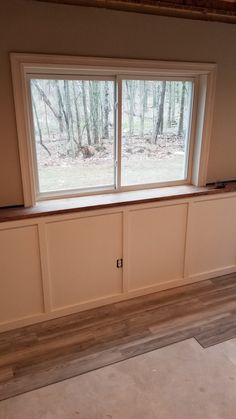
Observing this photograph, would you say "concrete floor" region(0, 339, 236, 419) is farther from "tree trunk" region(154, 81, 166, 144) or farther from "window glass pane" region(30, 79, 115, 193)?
"tree trunk" region(154, 81, 166, 144)

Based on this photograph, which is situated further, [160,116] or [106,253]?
[160,116]

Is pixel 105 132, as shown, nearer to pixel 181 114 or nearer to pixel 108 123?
pixel 108 123

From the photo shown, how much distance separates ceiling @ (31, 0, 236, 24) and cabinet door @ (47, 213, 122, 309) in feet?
4.95

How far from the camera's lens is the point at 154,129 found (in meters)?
2.78

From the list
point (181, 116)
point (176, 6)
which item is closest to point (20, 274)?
point (181, 116)

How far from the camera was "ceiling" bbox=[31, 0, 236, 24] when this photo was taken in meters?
2.09

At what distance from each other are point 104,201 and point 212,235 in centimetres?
121

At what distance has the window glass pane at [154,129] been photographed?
8.64 feet

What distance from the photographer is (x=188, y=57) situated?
257 centimetres

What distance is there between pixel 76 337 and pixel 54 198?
111 centimetres

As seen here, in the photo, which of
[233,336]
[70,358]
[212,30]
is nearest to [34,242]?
[70,358]

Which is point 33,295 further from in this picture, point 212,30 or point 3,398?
point 212,30

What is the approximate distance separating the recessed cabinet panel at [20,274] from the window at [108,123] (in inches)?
11.4

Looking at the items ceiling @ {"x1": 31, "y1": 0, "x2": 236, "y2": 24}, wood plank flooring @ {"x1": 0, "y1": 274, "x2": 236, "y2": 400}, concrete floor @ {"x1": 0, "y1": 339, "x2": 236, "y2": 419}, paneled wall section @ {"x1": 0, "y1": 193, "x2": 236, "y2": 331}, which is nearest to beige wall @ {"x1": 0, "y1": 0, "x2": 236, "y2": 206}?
ceiling @ {"x1": 31, "y1": 0, "x2": 236, "y2": 24}
